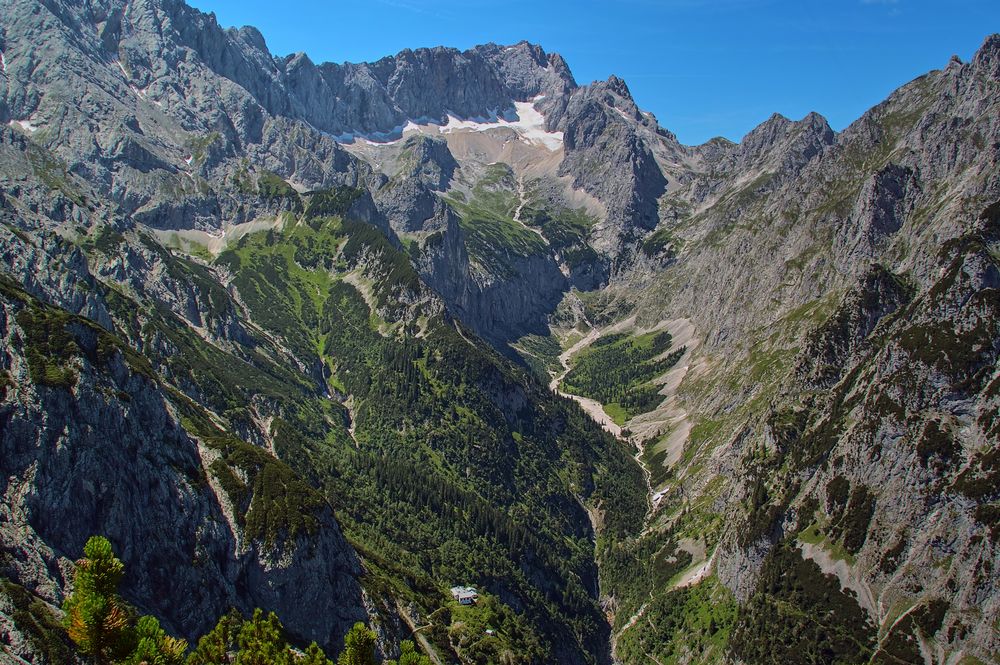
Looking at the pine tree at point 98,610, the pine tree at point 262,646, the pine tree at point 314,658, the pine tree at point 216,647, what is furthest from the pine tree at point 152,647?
the pine tree at point 216,647

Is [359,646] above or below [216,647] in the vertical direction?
below

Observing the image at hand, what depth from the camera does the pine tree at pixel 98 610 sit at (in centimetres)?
2920

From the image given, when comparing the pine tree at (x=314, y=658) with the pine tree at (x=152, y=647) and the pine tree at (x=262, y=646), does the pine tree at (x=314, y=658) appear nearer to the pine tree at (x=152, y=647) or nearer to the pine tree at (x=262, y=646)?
the pine tree at (x=262, y=646)

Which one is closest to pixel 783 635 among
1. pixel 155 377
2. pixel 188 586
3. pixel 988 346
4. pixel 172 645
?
pixel 988 346

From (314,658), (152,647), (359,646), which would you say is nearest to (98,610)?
(152,647)

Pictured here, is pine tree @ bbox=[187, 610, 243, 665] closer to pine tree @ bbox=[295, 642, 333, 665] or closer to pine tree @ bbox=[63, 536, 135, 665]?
pine tree @ bbox=[295, 642, 333, 665]

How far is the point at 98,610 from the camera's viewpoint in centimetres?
2947

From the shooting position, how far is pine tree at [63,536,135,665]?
2920 cm

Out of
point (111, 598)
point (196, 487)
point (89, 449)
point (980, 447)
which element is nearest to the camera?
point (111, 598)

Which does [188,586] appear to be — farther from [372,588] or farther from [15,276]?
[15,276]

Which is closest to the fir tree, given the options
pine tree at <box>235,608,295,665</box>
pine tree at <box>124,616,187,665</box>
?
pine tree at <box>235,608,295,665</box>

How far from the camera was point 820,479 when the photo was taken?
6988 inches

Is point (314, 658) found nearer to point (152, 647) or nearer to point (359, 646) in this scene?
point (359, 646)

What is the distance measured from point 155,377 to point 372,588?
53701 millimetres
